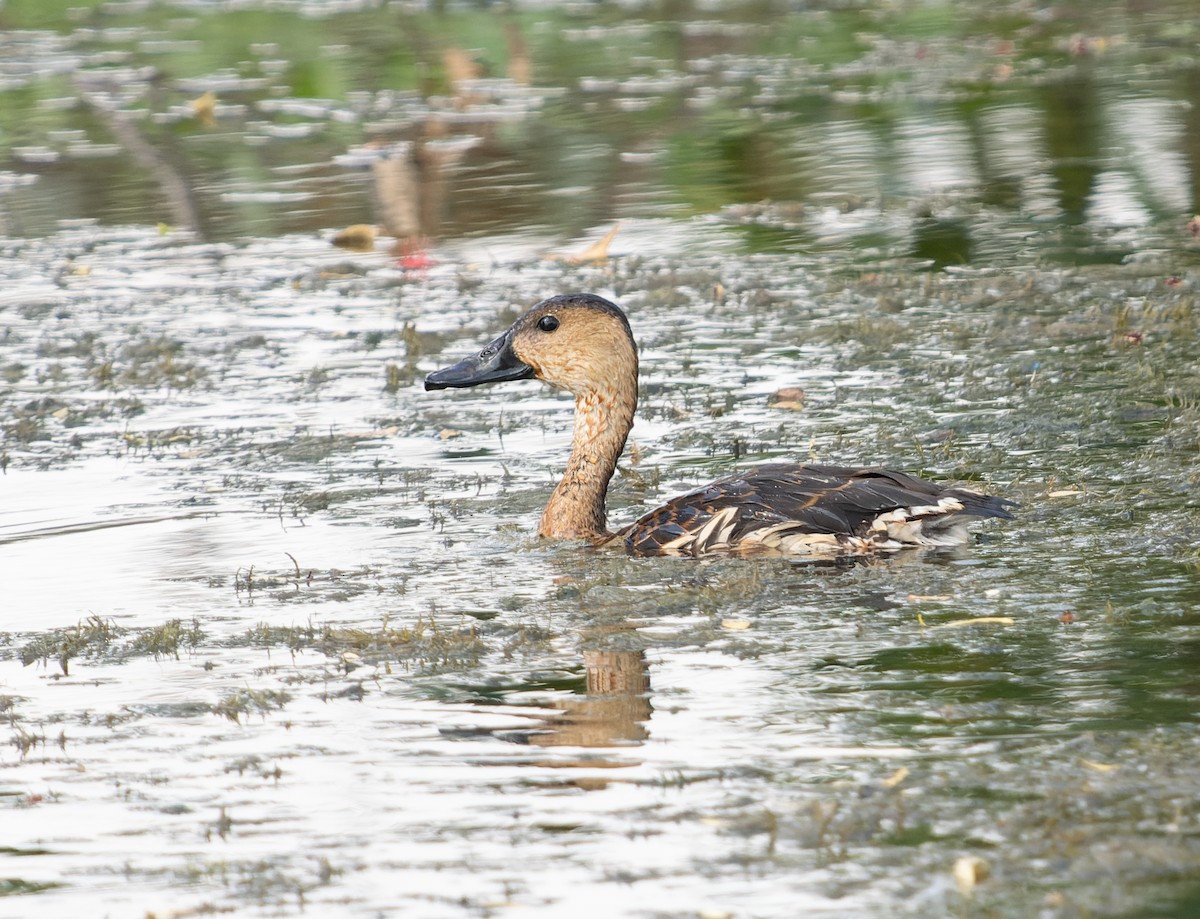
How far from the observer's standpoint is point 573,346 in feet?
26.0

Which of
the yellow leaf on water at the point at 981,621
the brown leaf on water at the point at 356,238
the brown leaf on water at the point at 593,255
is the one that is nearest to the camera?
the yellow leaf on water at the point at 981,621

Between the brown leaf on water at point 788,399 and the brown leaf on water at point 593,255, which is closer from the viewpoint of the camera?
the brown leaf on water at point 788,399

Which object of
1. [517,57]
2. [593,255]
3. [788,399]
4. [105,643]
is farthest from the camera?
[517,57]

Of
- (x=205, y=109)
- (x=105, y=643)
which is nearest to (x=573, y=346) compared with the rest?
(x=105, y=643)

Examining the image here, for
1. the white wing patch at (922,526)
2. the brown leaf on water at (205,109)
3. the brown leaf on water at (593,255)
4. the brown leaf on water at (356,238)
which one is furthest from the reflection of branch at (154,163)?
the white wing patch at (922,526)

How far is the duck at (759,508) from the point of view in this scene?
6836 mm

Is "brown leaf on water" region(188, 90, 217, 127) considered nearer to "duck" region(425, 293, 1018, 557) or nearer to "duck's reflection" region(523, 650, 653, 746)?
"duck" region(425, 293, 1018, 557)

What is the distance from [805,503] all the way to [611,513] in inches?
58.6

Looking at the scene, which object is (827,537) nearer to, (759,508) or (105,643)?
(759,508)

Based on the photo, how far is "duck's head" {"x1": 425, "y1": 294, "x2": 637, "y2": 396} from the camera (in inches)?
310

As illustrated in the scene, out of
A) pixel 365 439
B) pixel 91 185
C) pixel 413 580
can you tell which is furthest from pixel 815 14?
pixel 413 580

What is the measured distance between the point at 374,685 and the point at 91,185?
40.3ft

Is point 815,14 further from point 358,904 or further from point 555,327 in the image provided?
point 358,904

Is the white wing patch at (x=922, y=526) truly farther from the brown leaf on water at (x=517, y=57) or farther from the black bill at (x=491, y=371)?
the brown leaf on water at (x=517, y=57)
